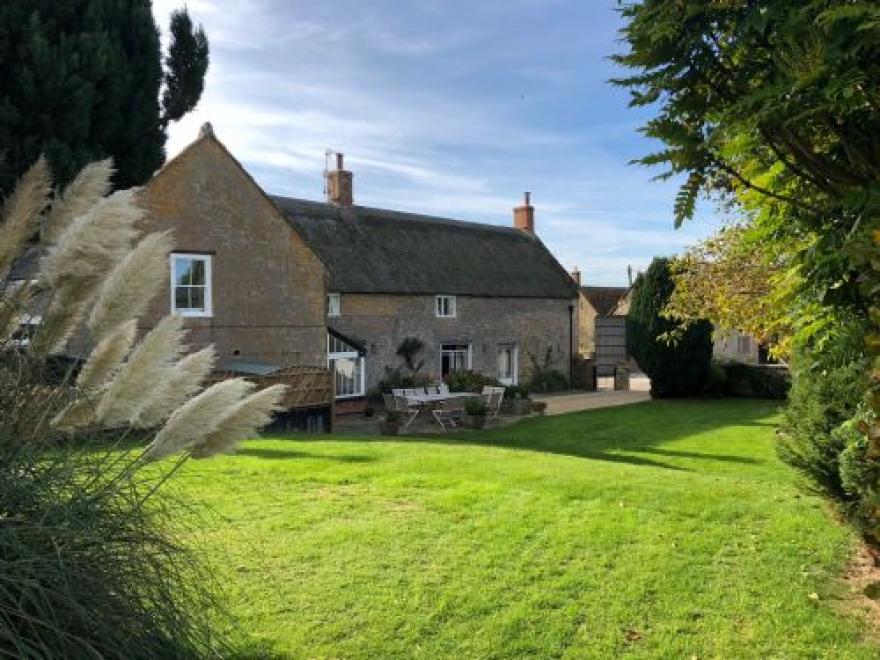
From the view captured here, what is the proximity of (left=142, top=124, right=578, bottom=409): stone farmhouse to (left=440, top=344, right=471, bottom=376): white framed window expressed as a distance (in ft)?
0.19

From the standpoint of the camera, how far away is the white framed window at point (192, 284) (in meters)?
19.4

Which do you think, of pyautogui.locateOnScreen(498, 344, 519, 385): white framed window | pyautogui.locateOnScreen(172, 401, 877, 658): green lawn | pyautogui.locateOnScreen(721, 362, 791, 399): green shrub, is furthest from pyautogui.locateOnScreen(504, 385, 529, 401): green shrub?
pyautogui.locateOnScreen(172, 401, 877, 658): green lawn

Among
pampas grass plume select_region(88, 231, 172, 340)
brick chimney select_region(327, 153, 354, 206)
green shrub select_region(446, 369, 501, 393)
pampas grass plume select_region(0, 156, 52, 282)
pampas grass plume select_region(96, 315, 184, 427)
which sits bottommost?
green shrub select_region(446, 369, 501, 393)

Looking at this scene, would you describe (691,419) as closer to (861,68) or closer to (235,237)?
(235,237)

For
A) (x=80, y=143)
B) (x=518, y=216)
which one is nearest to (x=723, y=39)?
(x=80, y=143)

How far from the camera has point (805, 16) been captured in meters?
2.49

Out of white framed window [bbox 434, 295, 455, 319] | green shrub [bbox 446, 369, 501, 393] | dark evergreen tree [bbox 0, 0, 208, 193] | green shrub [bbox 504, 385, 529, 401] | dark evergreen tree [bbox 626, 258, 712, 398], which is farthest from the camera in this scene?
white framed window [bbox 434, 295, 455, 319]

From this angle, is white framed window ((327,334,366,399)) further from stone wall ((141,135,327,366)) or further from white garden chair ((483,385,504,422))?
white garden chair ((483,385,504,422))

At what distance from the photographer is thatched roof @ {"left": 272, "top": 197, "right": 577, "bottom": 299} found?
91.7ft

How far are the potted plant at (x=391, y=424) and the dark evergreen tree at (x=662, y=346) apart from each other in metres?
12.1

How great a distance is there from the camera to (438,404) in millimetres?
22906

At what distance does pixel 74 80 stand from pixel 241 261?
9.34m

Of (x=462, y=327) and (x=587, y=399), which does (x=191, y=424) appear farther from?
(x=462, y=327)

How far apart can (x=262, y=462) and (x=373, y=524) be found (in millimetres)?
3560
